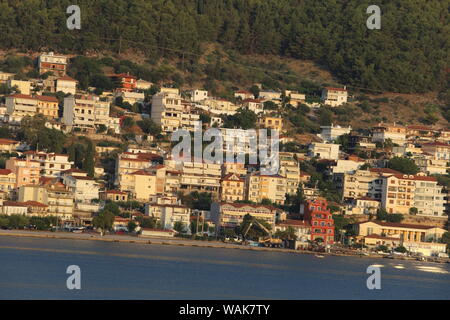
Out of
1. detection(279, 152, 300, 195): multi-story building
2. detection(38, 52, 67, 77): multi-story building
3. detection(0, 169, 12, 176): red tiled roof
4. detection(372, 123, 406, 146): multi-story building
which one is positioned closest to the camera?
detection(0, 169, 12, 176): red tiled roof

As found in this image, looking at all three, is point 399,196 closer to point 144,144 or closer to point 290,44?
point 144,144

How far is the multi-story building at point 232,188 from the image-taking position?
265 ft

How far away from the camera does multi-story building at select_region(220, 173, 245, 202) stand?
3174 inches

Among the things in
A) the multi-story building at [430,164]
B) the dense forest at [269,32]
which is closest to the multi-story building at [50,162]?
the dense forest at [269,32]

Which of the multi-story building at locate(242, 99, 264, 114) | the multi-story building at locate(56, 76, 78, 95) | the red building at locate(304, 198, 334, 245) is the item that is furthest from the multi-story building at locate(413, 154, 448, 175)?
the multi-story building at locate(56, 76, 78, 95)

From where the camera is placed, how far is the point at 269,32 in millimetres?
111125

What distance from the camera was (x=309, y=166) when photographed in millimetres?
87812

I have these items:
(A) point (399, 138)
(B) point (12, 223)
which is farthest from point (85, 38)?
(B) point (12, 223)

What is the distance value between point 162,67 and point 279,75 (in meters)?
11.8

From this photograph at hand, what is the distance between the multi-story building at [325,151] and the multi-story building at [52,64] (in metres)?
17.8

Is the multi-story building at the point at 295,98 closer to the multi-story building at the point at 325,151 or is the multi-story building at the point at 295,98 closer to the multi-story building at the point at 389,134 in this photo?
the multi-story building at the point at 389,134

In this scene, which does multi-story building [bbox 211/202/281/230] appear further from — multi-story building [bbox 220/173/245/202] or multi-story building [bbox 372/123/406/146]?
multi-story building [bbox 372/123/406/146]

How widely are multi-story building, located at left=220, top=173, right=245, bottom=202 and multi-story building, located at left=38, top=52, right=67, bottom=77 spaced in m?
19.0

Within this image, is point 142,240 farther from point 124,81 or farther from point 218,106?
point 124,81
